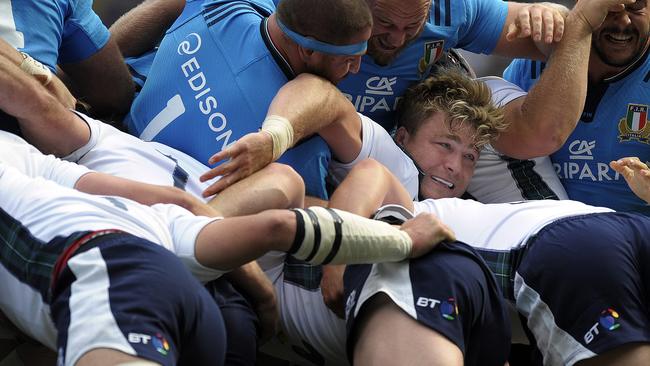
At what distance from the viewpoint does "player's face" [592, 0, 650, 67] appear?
365 centimetres

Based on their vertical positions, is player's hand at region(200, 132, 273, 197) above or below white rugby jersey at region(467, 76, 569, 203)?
above

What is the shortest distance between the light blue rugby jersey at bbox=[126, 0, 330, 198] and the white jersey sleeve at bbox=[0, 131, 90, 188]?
23.1 inches

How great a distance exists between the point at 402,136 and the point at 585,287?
1148 mm

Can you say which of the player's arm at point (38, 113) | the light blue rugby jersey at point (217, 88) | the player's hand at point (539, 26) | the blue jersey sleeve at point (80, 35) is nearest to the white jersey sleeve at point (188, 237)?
the player's arm at point (38, 113)

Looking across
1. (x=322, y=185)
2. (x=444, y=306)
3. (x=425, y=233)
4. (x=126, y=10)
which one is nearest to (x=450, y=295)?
(x=444, y=306)

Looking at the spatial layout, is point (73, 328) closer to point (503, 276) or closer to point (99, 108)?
point (503, 276)

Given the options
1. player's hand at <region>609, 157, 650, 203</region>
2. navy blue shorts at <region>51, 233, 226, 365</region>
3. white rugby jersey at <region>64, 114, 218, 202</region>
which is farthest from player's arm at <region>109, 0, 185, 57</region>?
navy blue shorts at <region>51, 233, 226, 365</region>

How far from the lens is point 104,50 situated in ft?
11.6

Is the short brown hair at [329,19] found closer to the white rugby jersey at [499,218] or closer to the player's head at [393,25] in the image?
the player's head at [393,25]

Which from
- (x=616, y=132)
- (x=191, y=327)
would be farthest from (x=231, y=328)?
(x=616, y=132)

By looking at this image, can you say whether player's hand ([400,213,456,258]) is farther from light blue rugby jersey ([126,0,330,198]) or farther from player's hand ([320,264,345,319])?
light blue rugby jersey ([126,0,330,198])

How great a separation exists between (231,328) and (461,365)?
535 mm

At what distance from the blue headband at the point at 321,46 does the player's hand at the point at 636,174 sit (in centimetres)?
88

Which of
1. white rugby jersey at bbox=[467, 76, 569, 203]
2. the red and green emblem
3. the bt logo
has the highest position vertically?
the bt logo
